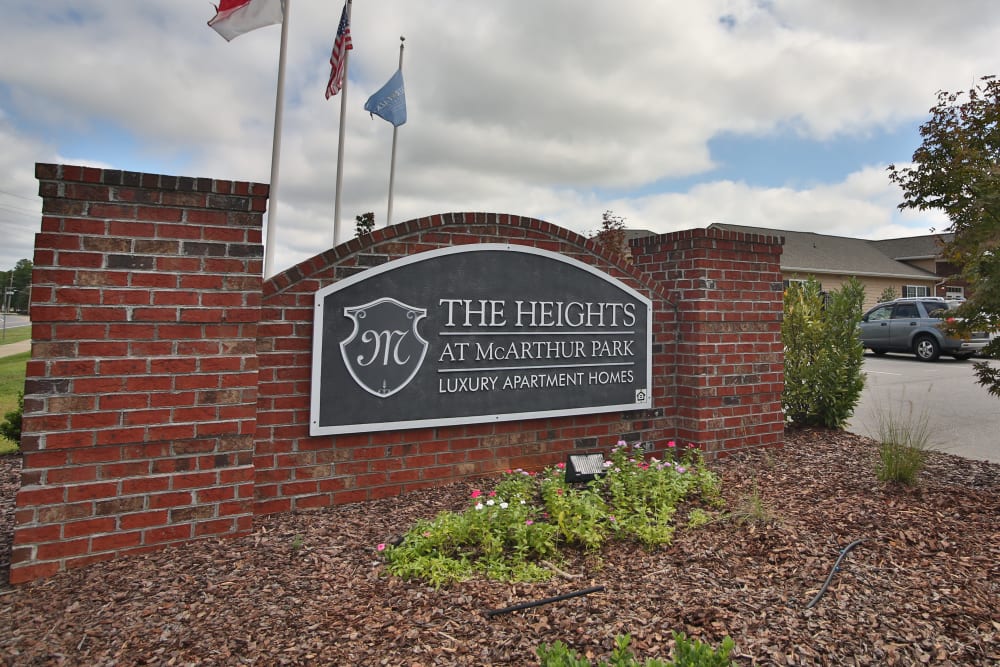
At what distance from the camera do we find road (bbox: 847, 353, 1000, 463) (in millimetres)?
6754

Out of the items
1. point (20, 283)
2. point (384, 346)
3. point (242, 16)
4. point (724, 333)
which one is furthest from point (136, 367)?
point (20, 283)

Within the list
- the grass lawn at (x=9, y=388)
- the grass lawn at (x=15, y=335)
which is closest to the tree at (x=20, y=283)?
the grass lawn at (x=15, y=335)

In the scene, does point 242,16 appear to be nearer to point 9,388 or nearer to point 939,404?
point 9,388

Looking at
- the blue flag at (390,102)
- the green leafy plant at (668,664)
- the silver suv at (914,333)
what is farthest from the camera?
the silver suv at (914,333)

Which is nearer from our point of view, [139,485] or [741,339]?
[139,485]

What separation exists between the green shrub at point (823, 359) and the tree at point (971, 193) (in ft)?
3.94

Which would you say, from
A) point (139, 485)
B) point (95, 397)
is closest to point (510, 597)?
point (139, 485)

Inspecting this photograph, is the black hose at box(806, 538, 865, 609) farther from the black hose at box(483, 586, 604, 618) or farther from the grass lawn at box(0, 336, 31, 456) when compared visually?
the grass lawn at box(0, 336, 31, 456)

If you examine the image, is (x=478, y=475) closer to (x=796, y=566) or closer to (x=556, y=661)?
(x=796, y=566)

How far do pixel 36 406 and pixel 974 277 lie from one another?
634 centimetres

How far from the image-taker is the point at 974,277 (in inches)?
193

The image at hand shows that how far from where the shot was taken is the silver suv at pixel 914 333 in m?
15.5

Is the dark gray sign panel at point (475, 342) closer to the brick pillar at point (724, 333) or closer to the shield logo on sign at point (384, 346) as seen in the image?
the shield logo on sign at point (384, 346)

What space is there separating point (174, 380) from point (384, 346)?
1285 millimetres
